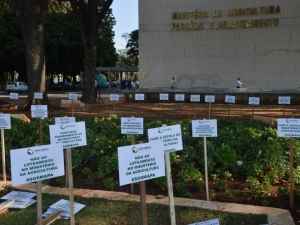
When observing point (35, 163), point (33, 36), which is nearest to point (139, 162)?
point (35, 163)

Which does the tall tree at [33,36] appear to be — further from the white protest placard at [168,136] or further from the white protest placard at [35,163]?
the white protest placard at [35,163]

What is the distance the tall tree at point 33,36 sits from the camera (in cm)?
1813

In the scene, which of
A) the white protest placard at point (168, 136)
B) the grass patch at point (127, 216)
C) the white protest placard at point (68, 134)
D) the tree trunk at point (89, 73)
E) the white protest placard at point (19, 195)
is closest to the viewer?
the white protest placard at point (168, 136)

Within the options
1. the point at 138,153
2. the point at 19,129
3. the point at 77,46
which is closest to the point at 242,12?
the point at 19,129

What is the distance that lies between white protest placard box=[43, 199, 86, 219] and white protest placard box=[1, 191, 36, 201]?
0.52 metres

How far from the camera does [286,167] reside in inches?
296

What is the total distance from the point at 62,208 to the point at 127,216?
0.76 meters

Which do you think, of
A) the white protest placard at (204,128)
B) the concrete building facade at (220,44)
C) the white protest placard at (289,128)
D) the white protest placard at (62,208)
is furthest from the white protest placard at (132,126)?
the concrete building facade at (220,44)

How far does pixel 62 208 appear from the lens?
6.18 meters

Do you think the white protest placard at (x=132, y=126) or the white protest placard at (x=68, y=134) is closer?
the white protest placard at (x=68, y=134)

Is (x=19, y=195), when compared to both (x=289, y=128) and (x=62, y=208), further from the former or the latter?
(x=289, y=128)

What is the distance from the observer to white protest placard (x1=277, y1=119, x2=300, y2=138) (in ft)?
20.8

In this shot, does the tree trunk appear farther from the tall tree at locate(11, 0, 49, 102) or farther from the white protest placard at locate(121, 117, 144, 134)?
the white protest placard at locate(121, 117, 144, 134)

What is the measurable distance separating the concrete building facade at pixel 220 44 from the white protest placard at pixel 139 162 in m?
17.9
